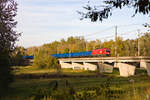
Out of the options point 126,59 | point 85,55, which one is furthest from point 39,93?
point 85,55

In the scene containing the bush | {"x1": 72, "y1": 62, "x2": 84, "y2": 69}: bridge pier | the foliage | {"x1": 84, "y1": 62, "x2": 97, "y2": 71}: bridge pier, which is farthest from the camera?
{"x1": 72, "y1": 62, "x2": 84, "y2": 69}: bridge pier

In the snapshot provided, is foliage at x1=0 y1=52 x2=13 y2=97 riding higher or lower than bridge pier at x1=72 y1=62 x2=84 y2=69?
higher

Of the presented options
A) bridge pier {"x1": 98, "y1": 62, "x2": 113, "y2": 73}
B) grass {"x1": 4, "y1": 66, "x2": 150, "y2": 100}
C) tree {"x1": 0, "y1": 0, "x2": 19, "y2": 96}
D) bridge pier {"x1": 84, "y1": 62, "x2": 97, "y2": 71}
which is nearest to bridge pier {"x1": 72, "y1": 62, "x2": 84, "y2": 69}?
bridge pier {"x1": 84, "y1": 62, "x2": 97, "y2": 71}

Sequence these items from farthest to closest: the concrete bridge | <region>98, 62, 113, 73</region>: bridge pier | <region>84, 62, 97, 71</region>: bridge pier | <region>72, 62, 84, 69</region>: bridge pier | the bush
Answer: <region>72, 62, 84, 69</region>: bridge pier
the bush
<region>84, 62, 97, 71</region>: bridge pier
<region>98, 62, 113, 73</region>: bridge pier
the concrete bridge

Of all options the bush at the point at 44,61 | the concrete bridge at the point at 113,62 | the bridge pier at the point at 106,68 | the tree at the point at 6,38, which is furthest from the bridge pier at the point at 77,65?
the tree at the point at 6,38

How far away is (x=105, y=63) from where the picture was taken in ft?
202

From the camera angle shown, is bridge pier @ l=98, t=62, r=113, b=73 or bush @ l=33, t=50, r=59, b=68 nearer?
bridge pier @ l=98, t=62, r=113, b=73

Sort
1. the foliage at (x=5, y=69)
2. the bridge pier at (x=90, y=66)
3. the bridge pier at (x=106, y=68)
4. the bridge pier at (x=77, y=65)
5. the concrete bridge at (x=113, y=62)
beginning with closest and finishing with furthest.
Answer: the foliage at (x=5, y=69) < the concrete bridge at (x=113, y=62) < the bridge pier at (x=106, y=68) < the bridge pier at (x=90, y=66) < the bridge pier at (x=77, y=65)

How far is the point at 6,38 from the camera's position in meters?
16.6

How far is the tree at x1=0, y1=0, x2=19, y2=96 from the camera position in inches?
629

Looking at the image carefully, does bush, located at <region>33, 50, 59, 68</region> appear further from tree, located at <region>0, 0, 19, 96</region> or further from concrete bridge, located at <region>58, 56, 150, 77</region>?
tree, located at <region>0, 0, 19, 96</region>

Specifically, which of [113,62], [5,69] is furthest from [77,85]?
[113,62]

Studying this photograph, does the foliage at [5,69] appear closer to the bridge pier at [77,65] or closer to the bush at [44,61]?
the bush at [44,61]

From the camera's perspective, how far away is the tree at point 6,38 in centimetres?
1599
